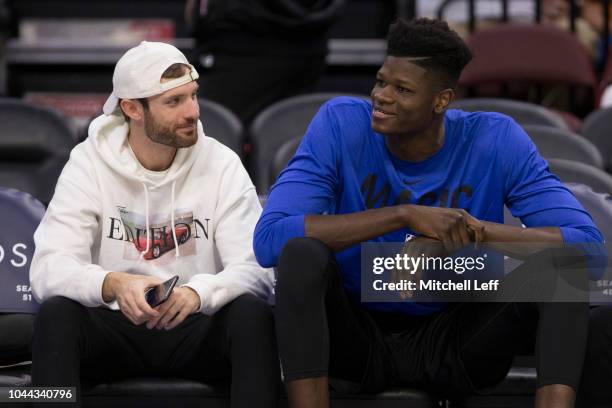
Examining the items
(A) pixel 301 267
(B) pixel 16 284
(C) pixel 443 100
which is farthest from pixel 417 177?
(B) pixel 16 284

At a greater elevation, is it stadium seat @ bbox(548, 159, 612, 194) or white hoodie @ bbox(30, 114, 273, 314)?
white hoodie @ bbox(30, 114, 273, 314)

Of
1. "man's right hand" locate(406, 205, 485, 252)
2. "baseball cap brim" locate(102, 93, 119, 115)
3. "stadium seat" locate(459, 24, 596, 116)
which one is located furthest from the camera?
"stadium seat" locate(459, 24, 596, 116)

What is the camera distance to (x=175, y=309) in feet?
8.80

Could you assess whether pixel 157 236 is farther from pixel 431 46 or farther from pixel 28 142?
pixel 28 142

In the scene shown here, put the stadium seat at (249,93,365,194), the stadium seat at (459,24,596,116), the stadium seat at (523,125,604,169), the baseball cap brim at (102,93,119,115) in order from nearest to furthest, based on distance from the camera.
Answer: the baseball cap brim at (102,93,119,115) → the stadium seat at (523,125,604,169) → the stadium seat at (249,93,365,194) → the stadium seat at (459,24,596,116)

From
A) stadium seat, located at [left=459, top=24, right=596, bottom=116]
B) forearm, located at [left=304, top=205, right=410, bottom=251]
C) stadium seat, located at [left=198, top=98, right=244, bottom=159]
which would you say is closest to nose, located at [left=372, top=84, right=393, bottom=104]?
forearm, located at [left=304, top=205, right=410, bottom=251]

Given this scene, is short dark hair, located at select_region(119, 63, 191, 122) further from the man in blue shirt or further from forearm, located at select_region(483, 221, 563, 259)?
forearm, located at select_region(483, 221, 563, 259)

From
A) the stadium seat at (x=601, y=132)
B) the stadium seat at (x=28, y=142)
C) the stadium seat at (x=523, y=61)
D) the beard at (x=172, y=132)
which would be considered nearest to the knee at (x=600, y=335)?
the beard at (x=172, y=132)

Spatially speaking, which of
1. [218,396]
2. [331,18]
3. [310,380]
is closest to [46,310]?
[218,396]

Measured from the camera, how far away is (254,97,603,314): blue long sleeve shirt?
2.80m

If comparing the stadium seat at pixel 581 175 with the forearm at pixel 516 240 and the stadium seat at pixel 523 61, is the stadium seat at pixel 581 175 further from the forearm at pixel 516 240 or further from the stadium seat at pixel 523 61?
the stadium seat at pixel 523 61

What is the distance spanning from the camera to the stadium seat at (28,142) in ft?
13.9

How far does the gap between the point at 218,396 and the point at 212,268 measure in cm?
35

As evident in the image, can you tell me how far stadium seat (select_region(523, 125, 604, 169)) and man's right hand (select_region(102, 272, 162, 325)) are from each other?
1549mm
